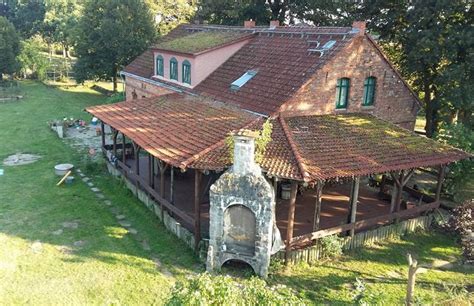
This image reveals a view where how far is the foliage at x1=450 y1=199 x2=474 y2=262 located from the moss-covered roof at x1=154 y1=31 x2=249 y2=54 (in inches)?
557

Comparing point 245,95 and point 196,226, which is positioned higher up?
point 245,95

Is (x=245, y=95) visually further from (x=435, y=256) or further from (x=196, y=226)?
(x=435, y=256)

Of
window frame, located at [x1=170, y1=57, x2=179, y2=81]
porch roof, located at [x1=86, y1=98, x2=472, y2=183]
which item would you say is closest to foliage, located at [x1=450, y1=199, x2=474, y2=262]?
porch roof, located at [x1=86, y1=98, x2=472, y2=183]

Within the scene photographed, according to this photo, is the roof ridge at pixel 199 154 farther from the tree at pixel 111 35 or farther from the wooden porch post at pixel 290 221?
the tree at pixel 111 35

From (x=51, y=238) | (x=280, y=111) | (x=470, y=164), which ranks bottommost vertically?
(x=51, y=238)

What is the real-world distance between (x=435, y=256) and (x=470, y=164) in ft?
19.2

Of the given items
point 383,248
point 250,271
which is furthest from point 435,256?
point 250,271

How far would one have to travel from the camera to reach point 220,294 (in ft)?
23.0

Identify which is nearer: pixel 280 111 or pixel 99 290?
pixel 99 290

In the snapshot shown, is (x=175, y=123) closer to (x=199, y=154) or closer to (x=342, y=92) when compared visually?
(x=199, y=154)

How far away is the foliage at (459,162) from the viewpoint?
1927cm

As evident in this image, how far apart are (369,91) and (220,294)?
51.3 ft

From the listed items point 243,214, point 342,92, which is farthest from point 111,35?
point 243,214

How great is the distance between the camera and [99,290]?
12750 mm
